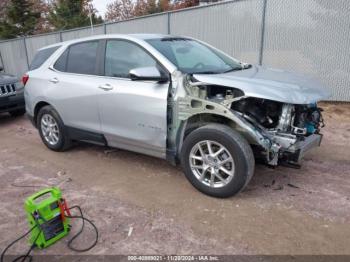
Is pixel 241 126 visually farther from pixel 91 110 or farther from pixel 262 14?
pixel 262 14

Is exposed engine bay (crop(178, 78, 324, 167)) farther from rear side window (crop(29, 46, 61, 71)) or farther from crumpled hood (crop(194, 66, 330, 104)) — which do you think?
rear side window (crop(29, 46, 61, 71))

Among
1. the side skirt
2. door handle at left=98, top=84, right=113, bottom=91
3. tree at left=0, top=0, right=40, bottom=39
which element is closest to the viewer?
door handle at left=98, top=84, right=113, bottom=91

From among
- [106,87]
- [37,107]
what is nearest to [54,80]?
[37,107]

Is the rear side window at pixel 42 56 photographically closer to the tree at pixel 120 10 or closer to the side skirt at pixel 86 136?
the side skirt at pixel 86 136

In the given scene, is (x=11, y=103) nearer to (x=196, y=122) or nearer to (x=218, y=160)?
(x=196, y=122)

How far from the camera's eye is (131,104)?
3979 mm

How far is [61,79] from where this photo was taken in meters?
4.84

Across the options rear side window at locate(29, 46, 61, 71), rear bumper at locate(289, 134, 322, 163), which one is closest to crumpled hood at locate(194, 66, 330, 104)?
rear bumper at locate(289, 134, 322, 163)

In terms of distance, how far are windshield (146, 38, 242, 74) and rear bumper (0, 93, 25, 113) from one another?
4703mm

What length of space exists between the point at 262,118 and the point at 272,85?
0.37 m

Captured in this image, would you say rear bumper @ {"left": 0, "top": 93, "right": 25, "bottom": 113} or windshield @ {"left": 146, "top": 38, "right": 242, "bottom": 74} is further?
rear bumper @ {"left": 0, "top": 93, "right": 25, "bottom": 113}

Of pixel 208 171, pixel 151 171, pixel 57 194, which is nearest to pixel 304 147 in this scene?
pixel 208 171

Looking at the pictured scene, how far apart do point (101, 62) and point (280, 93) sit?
95.6 inches

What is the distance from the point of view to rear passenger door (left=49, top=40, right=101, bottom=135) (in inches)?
175
